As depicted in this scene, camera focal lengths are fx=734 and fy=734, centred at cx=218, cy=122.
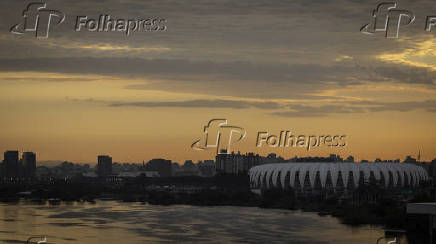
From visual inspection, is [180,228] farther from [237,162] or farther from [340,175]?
[237,162]

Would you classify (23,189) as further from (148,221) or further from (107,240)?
(107,240)

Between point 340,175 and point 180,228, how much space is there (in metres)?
25.1

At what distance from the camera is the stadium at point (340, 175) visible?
50594 mm

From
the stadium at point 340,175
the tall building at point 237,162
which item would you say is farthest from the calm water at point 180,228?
the tall building at point 237,162

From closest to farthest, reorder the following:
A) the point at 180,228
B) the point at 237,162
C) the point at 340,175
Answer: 1. the point at 180,228
2. the point at 340,175
3. the point at 237,162

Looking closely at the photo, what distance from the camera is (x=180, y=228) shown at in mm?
28219

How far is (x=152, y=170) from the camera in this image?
114375 mm

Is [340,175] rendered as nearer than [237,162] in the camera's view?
Yes

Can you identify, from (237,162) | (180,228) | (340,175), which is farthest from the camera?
(237,162)

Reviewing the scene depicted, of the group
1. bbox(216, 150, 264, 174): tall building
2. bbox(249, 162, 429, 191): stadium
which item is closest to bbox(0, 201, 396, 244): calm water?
bbox(249, 162, 429, 191): stadium

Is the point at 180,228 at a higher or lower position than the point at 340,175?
lower

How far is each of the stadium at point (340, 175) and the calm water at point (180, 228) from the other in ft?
48.3

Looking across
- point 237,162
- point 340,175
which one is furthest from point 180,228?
point 237,162

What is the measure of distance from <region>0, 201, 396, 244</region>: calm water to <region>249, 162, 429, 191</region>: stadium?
1472 cm
